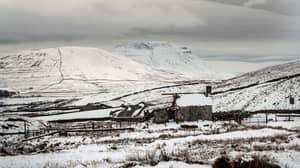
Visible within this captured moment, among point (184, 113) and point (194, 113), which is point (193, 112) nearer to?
point (194, 113)

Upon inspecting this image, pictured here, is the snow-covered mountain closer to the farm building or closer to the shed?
the shed

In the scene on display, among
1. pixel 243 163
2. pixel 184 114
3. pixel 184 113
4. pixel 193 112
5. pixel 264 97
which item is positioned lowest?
pixel 243 163

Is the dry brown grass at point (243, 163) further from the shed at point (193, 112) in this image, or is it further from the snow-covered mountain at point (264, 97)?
the snow-covered mountain at point (264, 97)

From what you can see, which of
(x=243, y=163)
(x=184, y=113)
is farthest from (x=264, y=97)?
(x=243, y=163)

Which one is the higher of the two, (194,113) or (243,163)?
(194,113)

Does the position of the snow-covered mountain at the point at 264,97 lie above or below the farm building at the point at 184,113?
above

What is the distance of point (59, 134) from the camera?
4594 cm

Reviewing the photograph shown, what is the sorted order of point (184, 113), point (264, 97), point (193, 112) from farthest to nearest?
point (264, 97), point (193, 112), point (184, 113)

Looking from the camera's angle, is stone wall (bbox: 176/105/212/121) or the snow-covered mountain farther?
the snow-covered mountain

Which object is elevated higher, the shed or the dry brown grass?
the shed

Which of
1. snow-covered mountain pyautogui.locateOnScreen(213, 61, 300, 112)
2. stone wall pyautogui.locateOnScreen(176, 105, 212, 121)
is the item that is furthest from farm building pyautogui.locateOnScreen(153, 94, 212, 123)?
snow-covered mountain pyautogui.locateOnScreen(213, 61, 300, 112)

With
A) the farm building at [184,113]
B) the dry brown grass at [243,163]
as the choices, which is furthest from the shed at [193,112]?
the dry brown grass at [243,163]

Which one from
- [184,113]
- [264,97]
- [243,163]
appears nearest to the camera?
[243,163]

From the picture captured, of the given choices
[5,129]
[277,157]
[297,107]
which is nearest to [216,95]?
[297,107]
